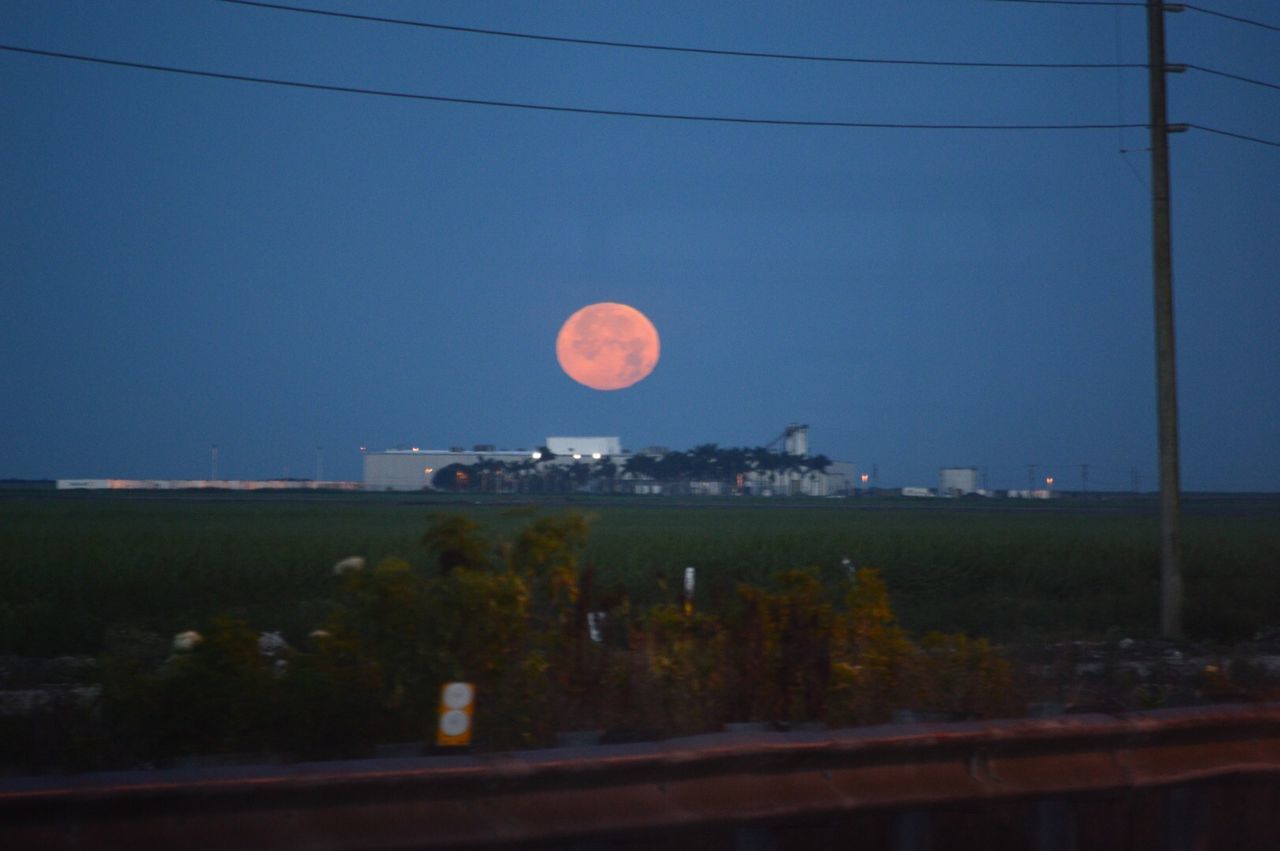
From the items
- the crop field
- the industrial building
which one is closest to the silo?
the industrial building

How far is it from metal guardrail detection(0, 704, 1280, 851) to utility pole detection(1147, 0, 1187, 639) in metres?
10.7

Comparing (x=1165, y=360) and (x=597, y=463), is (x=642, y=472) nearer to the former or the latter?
(x=597, y=463)

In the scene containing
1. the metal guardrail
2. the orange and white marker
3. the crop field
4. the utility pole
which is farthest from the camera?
the crop field

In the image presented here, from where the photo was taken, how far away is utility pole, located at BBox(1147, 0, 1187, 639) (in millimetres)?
14703

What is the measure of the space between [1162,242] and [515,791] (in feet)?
45.8

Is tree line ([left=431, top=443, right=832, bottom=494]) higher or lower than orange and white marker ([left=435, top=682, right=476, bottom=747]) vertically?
higher

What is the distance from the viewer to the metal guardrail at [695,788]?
334cm

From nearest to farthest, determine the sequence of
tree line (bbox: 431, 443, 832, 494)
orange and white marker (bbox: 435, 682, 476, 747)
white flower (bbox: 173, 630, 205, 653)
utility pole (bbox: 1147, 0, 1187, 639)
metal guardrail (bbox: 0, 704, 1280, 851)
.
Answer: metal guardrail (bbox: 0, 704, 1280, 851)
orange and white marker (bbox: 435, 682, 476, 747)
white flower (bbox: 173, 630, 205, 653)
utility pole (bbox: 1147, 0, 1187, 639)
tree line (bbox: 431, 443, 832, 494)

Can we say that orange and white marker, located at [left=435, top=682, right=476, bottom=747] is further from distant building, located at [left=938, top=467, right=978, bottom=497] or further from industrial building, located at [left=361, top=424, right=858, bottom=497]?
distant building, located at [left=938, top=467, right=978, bottom=497]

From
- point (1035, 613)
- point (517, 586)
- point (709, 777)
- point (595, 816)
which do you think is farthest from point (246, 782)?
point (1035, 613)

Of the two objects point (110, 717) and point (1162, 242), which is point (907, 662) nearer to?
point (110, 717)

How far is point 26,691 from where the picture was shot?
36.0 ft

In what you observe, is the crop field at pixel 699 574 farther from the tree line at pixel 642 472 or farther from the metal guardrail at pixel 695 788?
the tree line at pixel 642 472

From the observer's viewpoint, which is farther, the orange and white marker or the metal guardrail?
the orange and white marker
